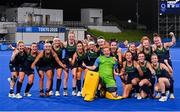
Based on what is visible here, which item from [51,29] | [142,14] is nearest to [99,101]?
[51,29]

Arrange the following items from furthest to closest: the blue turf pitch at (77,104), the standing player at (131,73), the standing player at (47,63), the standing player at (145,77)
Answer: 1. the standing player at (47,63)
2. the standing player at (131,73)
3. the standing player at (145,77)
4. the blue turf pitch at (77,104)

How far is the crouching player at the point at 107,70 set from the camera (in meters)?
9.13

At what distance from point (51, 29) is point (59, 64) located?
114ft

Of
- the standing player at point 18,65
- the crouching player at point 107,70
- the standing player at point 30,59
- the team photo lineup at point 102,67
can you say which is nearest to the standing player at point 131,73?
the team photo lineup at point 102,67

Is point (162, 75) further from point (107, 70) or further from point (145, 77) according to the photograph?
point (107, 70)

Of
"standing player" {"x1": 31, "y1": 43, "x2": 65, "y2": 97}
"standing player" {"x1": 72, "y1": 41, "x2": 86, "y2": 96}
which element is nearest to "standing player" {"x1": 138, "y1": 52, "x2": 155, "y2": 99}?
"standing player" {"x1": 72, "y1": 41, "x2": 86, "y2": 96}

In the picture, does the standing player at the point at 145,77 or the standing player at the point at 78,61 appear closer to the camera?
the standing player at the point at 145,77

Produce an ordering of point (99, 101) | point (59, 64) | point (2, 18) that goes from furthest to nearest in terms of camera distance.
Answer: point (2, 18), point (59, 64), point (99, 101)

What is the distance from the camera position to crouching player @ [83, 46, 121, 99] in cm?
913

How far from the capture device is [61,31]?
4400 cm

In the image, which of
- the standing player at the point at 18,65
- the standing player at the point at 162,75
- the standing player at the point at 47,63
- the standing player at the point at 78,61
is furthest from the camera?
the standing player at the point at 78,61

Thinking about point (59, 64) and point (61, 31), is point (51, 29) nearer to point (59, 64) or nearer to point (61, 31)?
point (61, 31)

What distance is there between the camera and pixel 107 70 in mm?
9172

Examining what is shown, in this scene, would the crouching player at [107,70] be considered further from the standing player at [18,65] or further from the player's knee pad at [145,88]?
the standing player at [18,65]
